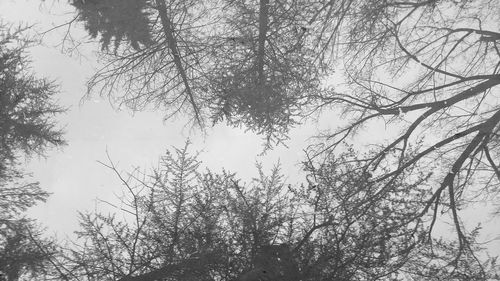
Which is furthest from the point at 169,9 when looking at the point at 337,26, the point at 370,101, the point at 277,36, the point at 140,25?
the point at 370,101

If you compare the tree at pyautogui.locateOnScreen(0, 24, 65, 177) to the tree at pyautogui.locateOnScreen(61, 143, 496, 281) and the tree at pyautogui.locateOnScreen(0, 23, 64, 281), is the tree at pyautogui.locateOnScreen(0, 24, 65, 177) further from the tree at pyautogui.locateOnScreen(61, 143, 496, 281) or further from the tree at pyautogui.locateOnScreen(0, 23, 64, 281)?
the tree at pyautogui.locateOnScreen(61, 143, 496, 281)

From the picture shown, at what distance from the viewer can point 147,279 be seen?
538cm

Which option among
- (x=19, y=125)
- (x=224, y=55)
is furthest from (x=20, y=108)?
(x=224, y=55)

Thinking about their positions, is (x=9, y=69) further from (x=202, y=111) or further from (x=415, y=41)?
(x=415, y=41)

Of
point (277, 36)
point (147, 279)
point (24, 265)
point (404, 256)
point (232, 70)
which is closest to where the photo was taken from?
point (147, 279)

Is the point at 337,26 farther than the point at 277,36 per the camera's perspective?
No

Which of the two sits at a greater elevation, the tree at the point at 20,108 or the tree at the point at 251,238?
the tree at the point at 20,108

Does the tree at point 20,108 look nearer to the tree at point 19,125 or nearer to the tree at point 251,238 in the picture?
the tree at point 19,125

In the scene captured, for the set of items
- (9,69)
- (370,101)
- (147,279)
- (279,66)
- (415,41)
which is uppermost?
(9,69)

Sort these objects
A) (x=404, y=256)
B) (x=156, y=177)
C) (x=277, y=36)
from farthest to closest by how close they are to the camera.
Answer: (x=277, y=36) → (x=156, y=177) → (x=404, y=256)

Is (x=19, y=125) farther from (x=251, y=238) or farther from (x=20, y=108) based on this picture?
(x=251, y=238)

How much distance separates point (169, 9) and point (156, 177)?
429 cm

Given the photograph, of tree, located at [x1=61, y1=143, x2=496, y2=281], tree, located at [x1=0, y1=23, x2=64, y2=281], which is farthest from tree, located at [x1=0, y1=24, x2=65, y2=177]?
tree, located at [x1=61, y1=143, x2=496, y2=281]

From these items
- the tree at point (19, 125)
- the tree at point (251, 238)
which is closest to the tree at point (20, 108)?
the tree at point (19, 125)
